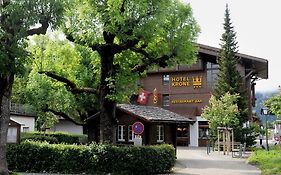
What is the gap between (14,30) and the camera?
12.6 metres

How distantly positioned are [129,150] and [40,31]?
23.7 feet

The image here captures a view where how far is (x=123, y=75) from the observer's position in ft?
66.6

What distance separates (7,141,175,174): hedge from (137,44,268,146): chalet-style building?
27039 mm

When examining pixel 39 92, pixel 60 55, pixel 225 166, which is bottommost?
pixel 225 166

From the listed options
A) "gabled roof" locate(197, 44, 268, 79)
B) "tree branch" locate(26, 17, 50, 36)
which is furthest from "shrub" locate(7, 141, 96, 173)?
"gabled roof" locate(197, 44, 268, 79)

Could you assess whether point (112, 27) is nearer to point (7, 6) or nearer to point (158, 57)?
point (158, 57)

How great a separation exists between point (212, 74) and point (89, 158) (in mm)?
31801

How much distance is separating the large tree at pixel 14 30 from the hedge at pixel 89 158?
501cm

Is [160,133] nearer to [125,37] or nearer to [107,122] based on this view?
[107,122]

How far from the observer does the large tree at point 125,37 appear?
17.8 meters

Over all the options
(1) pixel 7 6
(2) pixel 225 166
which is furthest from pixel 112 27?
(2) pixel 225 166

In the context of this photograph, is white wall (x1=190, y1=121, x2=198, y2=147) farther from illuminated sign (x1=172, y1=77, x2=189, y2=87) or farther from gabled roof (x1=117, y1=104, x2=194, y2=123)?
gabled roof (x1=117, y1=104, x2=194, y2=123)

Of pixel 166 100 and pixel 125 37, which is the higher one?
pixel 125 37

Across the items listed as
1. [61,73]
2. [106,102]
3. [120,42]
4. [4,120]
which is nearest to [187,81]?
[61,73]
